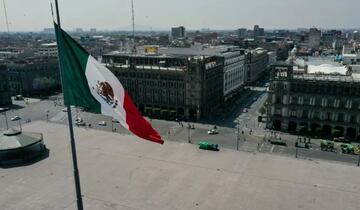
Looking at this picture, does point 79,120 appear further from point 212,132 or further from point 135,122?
point 135,122

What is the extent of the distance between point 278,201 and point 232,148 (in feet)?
111

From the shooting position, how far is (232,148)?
102 m

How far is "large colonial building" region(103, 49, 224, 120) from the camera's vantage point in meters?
133

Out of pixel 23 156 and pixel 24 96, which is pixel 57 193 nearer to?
pixel 23 156

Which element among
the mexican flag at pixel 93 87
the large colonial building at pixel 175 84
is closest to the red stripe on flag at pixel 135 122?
the mexican flag at pixel 93 87

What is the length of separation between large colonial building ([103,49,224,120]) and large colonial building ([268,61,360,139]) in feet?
91.5

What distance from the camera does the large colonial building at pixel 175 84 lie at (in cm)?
13288

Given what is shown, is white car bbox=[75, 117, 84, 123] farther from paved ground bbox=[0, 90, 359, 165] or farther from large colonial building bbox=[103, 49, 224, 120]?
large colonial building bbox=[103, 49, 224, 120]


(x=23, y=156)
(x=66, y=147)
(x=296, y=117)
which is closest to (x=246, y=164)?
(x=296, y=117)

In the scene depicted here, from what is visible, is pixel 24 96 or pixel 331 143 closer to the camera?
pixel 331 143

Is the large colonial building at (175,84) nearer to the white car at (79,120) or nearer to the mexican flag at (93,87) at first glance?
the white car at (79,120)

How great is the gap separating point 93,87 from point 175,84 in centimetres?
10757

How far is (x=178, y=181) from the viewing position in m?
78.6

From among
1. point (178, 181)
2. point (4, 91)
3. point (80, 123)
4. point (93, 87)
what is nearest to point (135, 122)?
point (93, 87)
